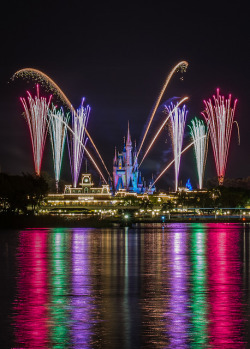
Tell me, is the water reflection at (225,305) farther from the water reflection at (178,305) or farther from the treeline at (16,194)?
the treeline at (16,194)

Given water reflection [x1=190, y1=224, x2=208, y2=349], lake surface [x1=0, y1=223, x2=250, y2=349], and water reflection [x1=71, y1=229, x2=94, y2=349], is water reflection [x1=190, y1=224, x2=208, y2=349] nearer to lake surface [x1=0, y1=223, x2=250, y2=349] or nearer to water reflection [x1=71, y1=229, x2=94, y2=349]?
lake surface [x1=0, y1=223, x2=250, y2=349]

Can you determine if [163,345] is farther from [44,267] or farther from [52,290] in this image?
[44,267]

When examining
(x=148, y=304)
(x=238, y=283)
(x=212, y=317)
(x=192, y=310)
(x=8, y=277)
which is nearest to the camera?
(x=212, y=317)

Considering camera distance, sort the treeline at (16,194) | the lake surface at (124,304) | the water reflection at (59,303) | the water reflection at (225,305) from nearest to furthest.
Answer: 1. the water reflection at (225,305)
2. the lake surface at (124,304)
3. the water reflection at (59,303)
4. the treeline at (16,194)

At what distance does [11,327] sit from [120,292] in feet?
25.0

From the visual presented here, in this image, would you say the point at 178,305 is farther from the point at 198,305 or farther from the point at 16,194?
the point at 16,194

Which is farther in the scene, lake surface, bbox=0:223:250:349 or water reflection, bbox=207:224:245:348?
lake surface, bbox=0:223:250:349

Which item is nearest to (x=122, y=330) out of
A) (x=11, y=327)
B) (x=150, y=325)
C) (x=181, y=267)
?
(x=150, y=325)

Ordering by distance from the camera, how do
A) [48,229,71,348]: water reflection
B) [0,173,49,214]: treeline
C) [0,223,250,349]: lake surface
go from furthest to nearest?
[0,173,49,214]: treeline
[48,229,71,348]: water reflection
[0,223,250,349]: lake surface

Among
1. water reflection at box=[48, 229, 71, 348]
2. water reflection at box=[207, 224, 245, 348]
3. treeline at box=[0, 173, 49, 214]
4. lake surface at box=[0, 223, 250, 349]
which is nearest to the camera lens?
water reflection at box=[207, 224, 245, 348]

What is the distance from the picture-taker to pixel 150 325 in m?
18.2

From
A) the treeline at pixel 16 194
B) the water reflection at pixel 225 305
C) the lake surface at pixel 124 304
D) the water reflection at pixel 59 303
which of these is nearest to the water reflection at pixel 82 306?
the lake surface at pixel 124 304

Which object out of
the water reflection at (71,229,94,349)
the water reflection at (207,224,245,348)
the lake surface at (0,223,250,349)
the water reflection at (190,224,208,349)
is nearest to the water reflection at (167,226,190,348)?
the lake surface at (0,223,250,349)

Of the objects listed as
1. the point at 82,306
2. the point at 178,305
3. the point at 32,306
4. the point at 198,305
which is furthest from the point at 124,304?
the point at 32,306
